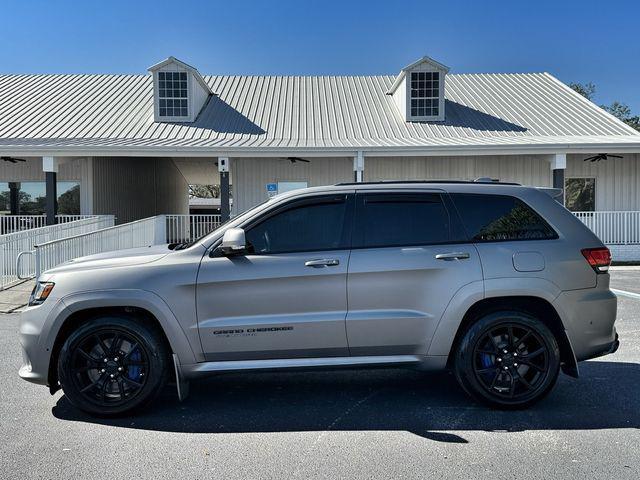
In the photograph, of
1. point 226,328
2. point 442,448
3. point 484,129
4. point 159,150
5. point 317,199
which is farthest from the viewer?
point 484,129

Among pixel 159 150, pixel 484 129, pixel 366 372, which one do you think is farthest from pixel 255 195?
pixel 366 372

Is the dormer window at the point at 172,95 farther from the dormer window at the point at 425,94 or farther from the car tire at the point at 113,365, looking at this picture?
the car tire at the point at 113,365

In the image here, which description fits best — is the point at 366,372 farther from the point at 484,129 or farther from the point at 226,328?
the point at 484,129

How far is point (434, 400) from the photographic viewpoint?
195 inches

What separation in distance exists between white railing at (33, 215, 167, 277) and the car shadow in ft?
20.2

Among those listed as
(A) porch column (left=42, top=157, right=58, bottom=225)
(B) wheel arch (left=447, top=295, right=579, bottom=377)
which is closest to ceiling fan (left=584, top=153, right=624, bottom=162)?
(B) wheel arch (left=447, top=295, right=579, bottom=377)

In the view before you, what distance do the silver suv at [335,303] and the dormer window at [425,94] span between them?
1500 centimetres

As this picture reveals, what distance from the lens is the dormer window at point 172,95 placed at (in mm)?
19141

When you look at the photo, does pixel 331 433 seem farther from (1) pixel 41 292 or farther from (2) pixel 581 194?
(2) pixel 581 194

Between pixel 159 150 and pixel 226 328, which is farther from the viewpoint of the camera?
pixel 159 150

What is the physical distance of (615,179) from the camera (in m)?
18.2

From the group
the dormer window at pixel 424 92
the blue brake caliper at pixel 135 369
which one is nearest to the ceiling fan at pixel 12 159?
the dormer window at pixel 424 92

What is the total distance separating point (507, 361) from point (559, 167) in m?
12.5

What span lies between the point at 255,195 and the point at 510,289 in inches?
577
